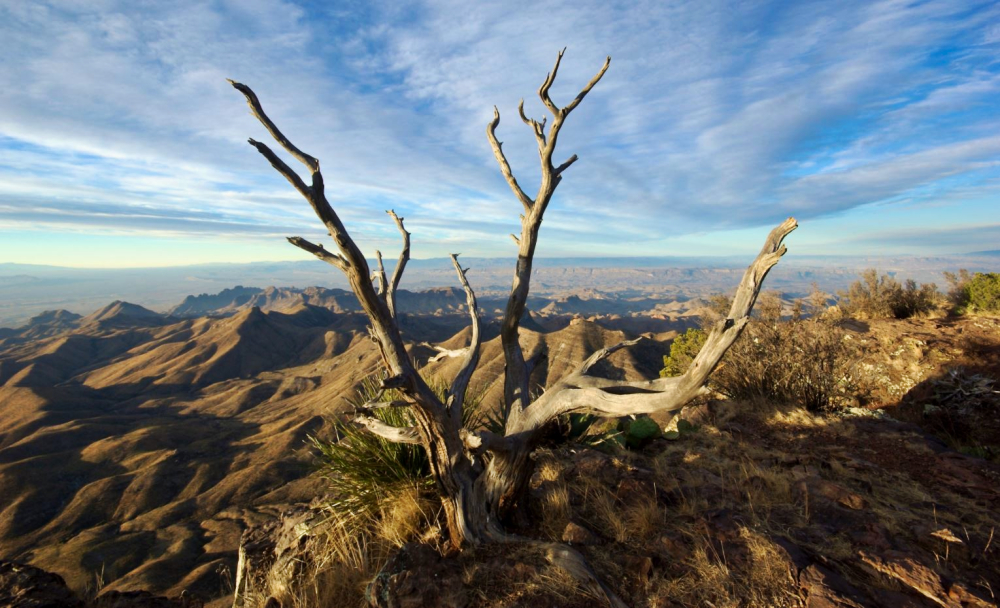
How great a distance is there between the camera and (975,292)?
505 inches

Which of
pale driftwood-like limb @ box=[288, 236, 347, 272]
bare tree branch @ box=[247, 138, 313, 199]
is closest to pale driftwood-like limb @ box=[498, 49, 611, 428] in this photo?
pale driftwood-like limb @ box=[288, 236, 347, 272]

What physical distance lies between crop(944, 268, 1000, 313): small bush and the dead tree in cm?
1455

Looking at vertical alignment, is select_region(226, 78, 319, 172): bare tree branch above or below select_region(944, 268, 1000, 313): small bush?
above

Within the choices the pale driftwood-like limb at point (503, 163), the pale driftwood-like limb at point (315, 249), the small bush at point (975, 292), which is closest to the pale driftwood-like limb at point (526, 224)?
the pale driftwood-like limb at point (503, 163)

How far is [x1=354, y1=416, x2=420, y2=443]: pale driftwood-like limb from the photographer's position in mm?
3797

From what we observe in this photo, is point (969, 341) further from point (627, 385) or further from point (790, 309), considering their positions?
point (627, 385)

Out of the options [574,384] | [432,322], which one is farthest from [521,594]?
[432,322]

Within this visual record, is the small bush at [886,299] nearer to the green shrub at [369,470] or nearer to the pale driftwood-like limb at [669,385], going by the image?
the pale driftwood-like limb at [669,385]

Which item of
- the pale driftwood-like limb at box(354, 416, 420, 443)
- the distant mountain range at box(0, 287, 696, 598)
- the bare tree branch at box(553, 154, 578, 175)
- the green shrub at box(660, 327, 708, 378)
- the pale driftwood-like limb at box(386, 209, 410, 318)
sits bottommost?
the distant mountain range at box(0, 287, 696, 598)

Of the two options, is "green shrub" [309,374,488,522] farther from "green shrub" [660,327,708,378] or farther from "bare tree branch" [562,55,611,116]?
"green shrub" [660,327,708,378]

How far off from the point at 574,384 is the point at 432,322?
143493mm

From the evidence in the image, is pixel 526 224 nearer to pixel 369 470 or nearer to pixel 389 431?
pixel 389 431

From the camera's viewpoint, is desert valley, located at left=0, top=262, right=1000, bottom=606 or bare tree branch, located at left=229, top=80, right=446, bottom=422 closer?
bare tree branch, located at left=229, top=80, right=446, bottom=422

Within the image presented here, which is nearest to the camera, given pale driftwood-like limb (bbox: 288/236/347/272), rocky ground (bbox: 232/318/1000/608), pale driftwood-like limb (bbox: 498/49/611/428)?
pale driftwood-like limb (bbox: 288/236/347/272)
